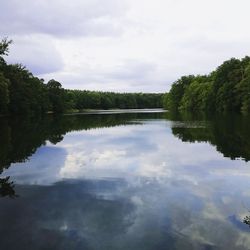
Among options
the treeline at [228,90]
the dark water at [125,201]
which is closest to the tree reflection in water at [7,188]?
the dark water at [125,201]

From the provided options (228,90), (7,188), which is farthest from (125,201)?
(228,90)

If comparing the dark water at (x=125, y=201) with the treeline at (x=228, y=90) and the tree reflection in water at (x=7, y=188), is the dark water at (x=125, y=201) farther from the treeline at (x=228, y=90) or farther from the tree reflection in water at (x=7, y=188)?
the treeline at (x=228, y=90)

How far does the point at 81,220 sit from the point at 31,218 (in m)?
1.36

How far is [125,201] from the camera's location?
12.8 m

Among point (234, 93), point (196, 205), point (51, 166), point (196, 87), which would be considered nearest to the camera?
point (196, 205)

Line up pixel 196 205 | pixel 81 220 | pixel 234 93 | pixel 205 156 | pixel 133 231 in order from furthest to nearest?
pixel 234 93
pixel 205 156
pixel 196 205
pixel 81 220
pixel 133 231

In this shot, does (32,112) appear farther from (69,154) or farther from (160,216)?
(160,216)

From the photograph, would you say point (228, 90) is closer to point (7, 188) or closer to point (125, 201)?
point (7, 188)

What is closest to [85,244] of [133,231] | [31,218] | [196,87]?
[133,231]

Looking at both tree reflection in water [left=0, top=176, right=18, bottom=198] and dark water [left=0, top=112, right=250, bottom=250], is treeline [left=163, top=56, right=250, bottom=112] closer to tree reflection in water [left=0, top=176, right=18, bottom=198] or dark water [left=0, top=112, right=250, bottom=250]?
dark water [left=0, top=112, right=250, bottom=250]

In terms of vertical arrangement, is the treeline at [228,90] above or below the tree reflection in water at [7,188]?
above

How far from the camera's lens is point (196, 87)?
142 m

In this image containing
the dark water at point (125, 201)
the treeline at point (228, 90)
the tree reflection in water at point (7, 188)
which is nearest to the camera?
the dark water at point (125, 201)

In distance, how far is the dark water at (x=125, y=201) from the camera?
9.16m
